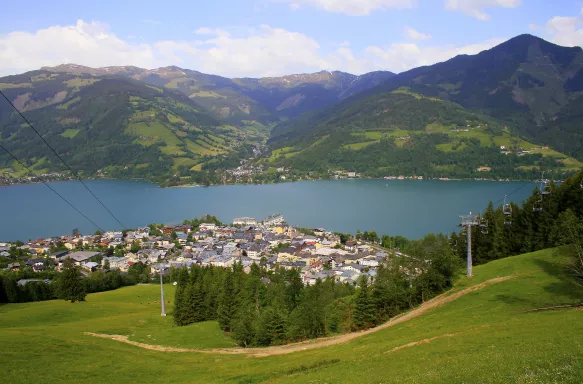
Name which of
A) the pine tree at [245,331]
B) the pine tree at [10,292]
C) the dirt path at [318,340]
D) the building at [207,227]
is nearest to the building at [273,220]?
the building at [207,227]

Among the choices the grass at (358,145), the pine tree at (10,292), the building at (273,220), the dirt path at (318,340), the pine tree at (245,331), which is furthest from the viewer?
the grass at (358,145)

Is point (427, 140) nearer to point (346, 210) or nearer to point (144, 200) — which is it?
point (346, 210)

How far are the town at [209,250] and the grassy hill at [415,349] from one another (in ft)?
89.0

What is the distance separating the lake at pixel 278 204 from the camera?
3396 inches

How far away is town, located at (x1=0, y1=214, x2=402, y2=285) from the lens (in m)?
57.9

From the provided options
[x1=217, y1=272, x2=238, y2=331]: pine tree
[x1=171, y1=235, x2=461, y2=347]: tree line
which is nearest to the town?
[x1=171, y1=235, x2=461, y2=347]: tree line

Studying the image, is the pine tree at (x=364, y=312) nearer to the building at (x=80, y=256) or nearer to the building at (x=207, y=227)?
the building at (x=80, y=256)

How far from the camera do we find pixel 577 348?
982cm

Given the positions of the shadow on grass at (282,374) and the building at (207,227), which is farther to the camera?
the building at (207,227)

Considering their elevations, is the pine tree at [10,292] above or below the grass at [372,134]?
below

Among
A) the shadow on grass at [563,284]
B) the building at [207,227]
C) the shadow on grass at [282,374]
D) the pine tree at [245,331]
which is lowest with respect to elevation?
the building at [207,227]

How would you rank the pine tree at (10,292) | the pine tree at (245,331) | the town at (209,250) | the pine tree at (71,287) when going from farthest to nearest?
the town at (209,250), the pine tree at (10,292), the pine tree at (71,287), the pine tree at (245,331)

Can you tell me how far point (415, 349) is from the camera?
13812 mm

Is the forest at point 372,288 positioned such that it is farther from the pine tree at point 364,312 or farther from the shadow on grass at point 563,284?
the shadow on grass at point 563,284
